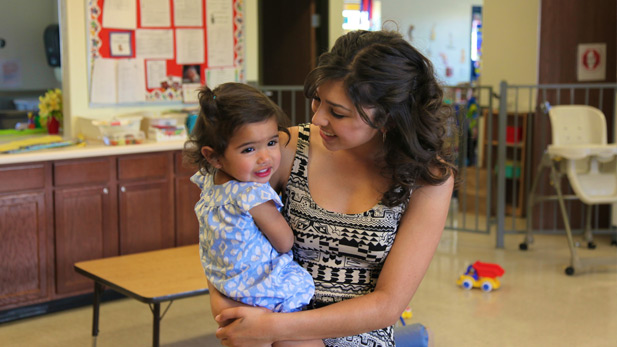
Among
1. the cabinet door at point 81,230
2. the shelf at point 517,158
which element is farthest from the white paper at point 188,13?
the shelf at point 517,158

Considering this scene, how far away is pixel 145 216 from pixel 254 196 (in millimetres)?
3019

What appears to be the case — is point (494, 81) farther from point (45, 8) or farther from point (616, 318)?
point (45, 8)

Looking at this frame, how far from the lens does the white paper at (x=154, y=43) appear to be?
495 cm

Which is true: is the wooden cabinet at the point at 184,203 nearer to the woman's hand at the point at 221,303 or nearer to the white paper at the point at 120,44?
the white paper at the point at 120,44

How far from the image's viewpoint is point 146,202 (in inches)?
183

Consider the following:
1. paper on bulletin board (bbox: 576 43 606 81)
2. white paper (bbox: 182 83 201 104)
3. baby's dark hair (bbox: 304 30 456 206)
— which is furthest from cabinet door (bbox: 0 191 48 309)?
paper on bulletin board (bbox: 576 43 606 81)

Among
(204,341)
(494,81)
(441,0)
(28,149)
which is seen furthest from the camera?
(441,0)

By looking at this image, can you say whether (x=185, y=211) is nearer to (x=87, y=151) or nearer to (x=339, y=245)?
(x=87, y=151)

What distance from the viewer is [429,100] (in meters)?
1.72

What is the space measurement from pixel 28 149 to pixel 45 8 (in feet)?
3.57

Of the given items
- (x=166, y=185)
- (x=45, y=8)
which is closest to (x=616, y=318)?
(x=166, y=185)

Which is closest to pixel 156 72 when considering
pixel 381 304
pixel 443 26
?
pixel 381 304

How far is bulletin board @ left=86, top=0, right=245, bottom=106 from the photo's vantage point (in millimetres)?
4777

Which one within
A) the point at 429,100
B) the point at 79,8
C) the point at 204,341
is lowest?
the point at 204,341
